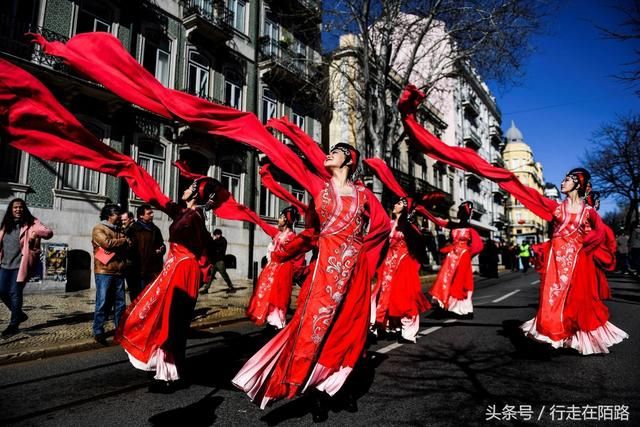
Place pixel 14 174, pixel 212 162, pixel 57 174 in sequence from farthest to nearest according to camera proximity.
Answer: pixel 212 162, pixel 57 174, pixel 14 174

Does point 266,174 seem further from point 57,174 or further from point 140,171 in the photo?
point 57,174

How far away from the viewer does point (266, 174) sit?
5.62 m

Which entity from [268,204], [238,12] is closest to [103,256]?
[268,204]

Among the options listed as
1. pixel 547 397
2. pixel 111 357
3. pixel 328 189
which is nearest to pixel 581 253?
pixel 547 397

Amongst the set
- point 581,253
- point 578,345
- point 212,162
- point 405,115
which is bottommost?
point 578,345

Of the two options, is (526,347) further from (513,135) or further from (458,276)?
(513,135)

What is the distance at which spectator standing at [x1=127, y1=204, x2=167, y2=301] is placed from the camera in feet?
23.0

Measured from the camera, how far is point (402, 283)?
6.29 m

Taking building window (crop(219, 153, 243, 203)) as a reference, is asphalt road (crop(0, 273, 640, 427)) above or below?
below

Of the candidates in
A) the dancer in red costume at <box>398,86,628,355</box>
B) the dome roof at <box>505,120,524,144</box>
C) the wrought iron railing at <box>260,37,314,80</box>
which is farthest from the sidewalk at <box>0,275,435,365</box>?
the dome roof at <box>505,120,524,144</box>

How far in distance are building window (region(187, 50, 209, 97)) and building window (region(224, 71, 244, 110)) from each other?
1.05m

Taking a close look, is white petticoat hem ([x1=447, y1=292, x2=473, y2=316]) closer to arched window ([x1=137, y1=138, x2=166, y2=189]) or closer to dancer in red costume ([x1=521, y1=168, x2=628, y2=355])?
dancer in red costume ([x1=521, y1=168, x2=628, y2=355])

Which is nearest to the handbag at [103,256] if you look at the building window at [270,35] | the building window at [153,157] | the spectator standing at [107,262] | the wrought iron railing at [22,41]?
the spectator standing at [107,262]

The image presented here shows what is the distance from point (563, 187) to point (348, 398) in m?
3.93
